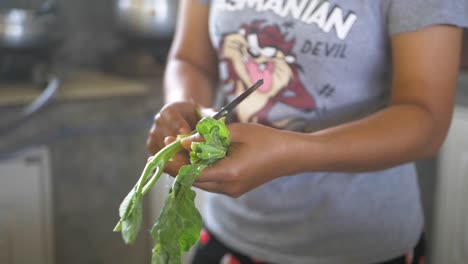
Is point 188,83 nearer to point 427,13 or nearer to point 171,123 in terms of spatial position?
point 171,123

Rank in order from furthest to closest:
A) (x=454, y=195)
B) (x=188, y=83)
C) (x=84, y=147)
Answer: (x=84, y=147) < (x=454, y=195) < (x=188, y=83)

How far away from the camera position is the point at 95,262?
1.68m

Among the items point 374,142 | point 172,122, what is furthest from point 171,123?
point 374,142

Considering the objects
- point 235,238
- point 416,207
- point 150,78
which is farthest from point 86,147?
point 416,207

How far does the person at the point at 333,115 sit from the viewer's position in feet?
2.11

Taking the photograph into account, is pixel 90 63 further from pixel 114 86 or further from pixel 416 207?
pixel 416 207

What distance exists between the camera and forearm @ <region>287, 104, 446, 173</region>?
61 cm

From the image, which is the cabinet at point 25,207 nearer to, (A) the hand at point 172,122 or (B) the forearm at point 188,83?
(B) the forearm at point 188,83

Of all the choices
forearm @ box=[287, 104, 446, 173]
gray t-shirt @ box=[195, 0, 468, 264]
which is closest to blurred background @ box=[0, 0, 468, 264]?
gray t-shirt @ box=[195, 0, 468, 264]

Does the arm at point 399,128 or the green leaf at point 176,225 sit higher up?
the arm at point 399,128

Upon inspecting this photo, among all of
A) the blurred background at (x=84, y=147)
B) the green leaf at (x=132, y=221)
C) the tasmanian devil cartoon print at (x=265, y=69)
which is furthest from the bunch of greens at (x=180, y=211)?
the blurred background at (x=84, y=147)

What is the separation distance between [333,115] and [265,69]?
4.1 inches

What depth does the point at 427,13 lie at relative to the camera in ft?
2.11

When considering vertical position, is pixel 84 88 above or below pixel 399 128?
below
